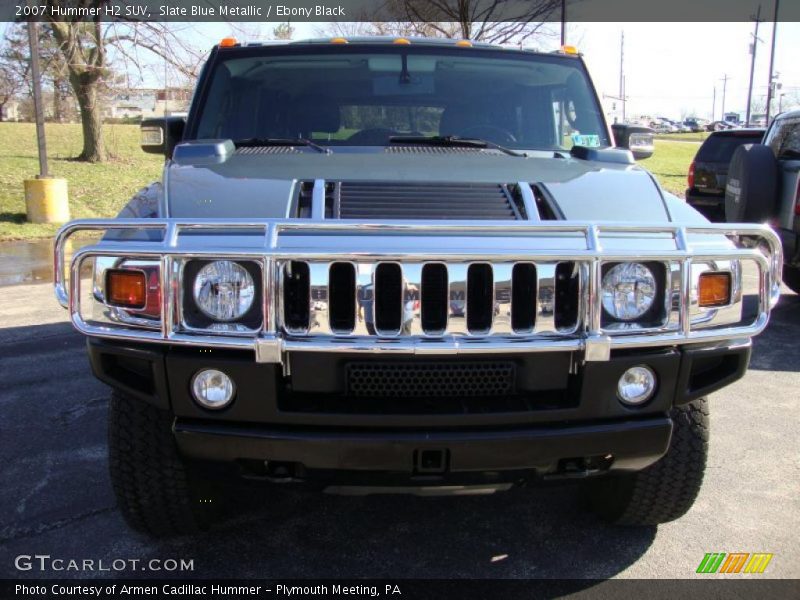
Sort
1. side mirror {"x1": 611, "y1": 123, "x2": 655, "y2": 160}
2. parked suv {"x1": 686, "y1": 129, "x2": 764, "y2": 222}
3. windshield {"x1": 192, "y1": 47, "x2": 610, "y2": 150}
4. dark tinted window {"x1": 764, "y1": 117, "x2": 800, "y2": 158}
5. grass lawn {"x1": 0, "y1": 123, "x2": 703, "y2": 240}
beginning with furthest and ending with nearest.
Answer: grass lawn {"x1": 0, "y1": 123, "x2": 703, "y2": 240}, parked suv {"x1": 686, "y1": 129, "x2": 764, "y2": 222}, dark tinted window {"x1": 764, "y1": 117, "x2": 800, "y2": 158}, side mirror {"x1": 611, "y1": 123, "x2": 655, "y2": 160}, windshield {"x1": 192, "y1": 47, "x2": 610, "y2": 150}

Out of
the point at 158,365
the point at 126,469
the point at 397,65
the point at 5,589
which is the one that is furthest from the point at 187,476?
the point at 397,65

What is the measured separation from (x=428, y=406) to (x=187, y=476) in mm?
938

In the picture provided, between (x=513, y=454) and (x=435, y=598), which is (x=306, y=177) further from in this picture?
(x=435, y=598)

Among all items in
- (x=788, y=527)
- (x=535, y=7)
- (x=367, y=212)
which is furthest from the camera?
(x=535, y=7)

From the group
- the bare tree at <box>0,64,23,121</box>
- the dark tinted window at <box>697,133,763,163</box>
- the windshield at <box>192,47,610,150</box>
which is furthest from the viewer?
the bare tree at <box>0,64,23,121</box>

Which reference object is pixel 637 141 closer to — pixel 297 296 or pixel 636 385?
pixel 636 385

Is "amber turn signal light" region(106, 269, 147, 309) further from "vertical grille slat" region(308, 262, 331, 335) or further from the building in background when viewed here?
the building in background

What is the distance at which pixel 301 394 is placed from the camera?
87.7 inches

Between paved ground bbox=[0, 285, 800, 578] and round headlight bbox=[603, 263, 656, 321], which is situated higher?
round headlight bbox=[603, 263, 656, 321]

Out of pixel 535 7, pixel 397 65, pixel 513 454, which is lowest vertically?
pixel 513 454

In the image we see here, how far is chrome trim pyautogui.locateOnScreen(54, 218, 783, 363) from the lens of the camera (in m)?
2.09

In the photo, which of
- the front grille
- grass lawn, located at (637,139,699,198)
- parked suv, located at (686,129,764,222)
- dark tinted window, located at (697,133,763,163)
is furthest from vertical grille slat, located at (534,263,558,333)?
grass lawn, located at (637,139,699,198)

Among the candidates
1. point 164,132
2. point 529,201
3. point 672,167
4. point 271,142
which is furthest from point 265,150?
point 672,167

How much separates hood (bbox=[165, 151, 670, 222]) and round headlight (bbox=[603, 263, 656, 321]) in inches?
8.8
